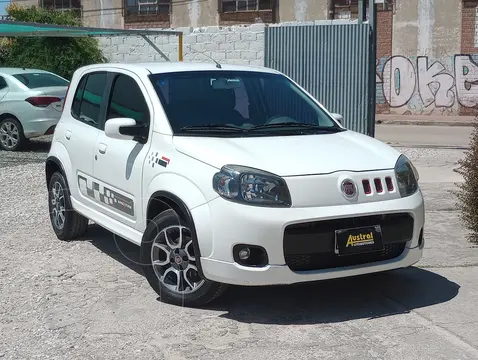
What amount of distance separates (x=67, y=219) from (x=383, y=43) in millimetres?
23035

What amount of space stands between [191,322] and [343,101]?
34.3 feet

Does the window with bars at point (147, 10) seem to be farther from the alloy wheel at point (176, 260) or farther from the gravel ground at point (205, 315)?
the alloy wheel at point (176, 260)

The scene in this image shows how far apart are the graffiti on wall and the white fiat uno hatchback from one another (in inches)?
871

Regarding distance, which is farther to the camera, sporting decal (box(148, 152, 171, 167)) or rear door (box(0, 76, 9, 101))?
rear door (box(0, 76, 9, 101))

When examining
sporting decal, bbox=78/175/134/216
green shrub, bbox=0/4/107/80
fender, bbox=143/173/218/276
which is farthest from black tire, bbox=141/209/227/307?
green shrub, bbox=0/4/107/80

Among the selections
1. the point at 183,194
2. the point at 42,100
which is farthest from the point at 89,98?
the point at 42,100

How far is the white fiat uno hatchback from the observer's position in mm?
5098

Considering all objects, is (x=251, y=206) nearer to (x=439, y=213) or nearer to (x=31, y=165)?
(x=439, y=213)

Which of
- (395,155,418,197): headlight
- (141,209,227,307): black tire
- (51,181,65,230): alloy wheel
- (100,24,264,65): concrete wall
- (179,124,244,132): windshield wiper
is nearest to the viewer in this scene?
(141,209,227,307): black tire

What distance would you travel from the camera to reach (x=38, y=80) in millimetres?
14789

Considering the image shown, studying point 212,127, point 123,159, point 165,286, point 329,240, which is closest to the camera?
point 329,240

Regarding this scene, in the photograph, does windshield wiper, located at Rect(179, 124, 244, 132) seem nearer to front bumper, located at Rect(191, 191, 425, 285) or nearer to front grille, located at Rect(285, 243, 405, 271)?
front bumper, located at Rect(191, 191, 425, 285)

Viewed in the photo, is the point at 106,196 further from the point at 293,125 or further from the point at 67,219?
the point at 293,125

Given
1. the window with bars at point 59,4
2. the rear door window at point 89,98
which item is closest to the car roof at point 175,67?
the rear door window at point 89,98
